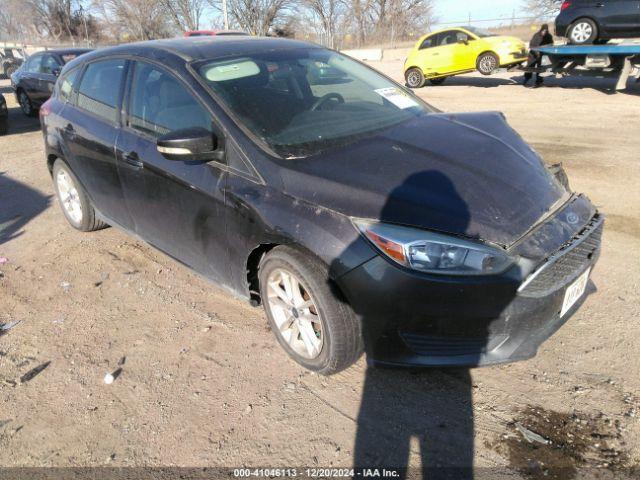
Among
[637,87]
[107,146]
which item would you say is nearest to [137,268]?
[107,146]

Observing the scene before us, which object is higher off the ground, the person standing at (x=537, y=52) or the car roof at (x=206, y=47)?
the car roof at (x=206, y=47)

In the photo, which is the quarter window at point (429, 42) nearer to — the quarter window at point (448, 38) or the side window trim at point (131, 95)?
the quarter window at point (448, 38)

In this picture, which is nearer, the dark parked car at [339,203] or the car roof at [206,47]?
the dark parked car at [339,203]

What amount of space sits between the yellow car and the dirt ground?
12.1 m

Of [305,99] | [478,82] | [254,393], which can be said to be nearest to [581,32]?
[478,82]

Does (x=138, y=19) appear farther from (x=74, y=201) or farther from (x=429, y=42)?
(x=74, y=201)

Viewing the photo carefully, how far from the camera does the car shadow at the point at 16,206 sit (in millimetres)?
5368

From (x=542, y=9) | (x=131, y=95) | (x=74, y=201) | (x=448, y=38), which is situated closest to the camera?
(x=131, y=95)

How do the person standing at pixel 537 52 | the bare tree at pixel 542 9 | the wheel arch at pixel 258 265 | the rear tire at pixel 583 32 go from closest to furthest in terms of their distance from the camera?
1. the wheel arch at pixel 258 265
2. the rear tire at pixel 583 32
3. the person standing at pixel 537 52
4. the bare tree at pixel 542 9

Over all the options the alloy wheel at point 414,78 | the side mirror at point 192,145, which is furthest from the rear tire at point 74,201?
the alloy wheel at point 414,78

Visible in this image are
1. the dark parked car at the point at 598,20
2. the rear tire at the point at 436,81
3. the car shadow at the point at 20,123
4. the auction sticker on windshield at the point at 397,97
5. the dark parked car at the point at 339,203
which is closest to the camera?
the dark parked car at the point at 339,203

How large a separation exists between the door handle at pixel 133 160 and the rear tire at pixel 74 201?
1.21 metres

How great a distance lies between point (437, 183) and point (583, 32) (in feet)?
41.0

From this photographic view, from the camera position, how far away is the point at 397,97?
376 cm
